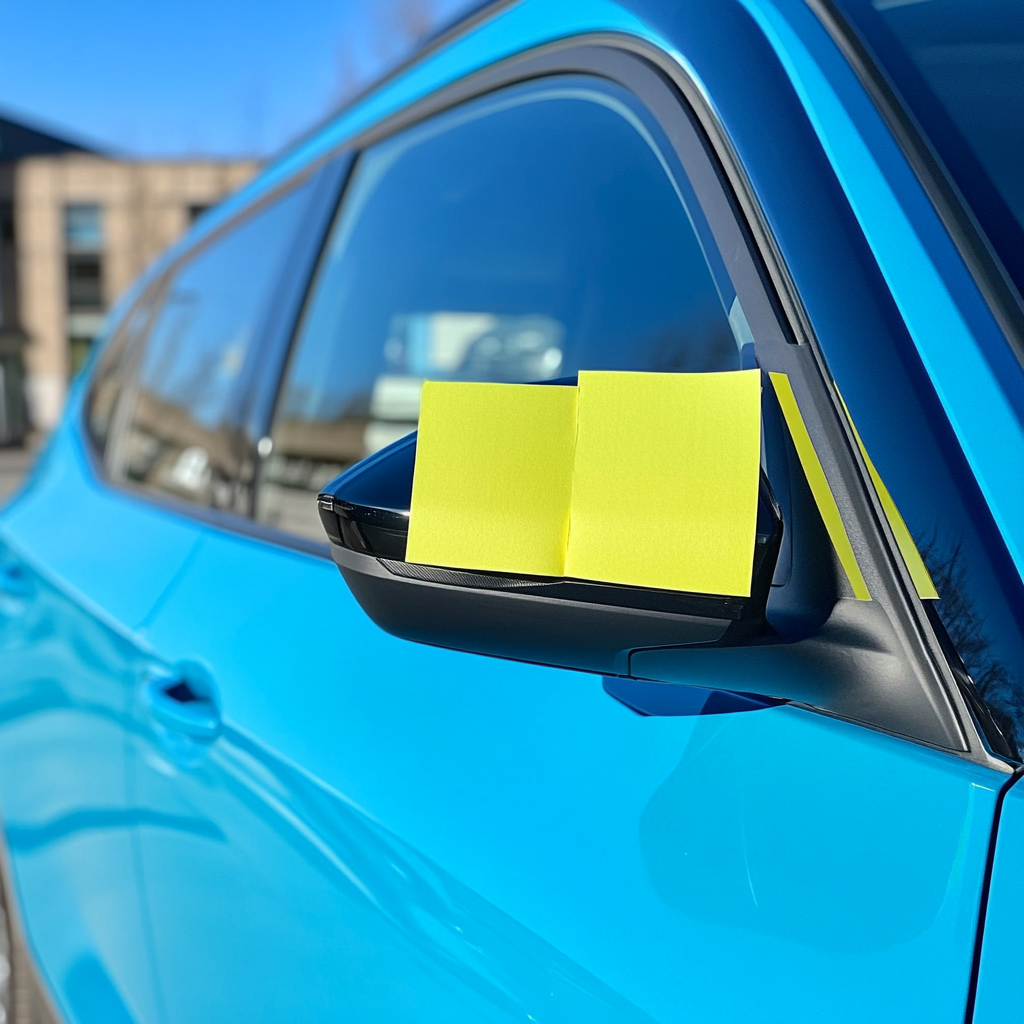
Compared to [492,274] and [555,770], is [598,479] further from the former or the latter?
[492,274]

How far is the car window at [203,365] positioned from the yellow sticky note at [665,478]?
1106 millimetres

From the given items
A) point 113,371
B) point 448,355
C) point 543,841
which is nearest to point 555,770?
point 543,841

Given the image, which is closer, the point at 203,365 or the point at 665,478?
the point at 665,478

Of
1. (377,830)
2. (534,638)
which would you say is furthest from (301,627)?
(534,638)

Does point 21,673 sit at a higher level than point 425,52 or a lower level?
lower

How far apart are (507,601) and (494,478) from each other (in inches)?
3.4

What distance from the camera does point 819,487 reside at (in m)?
0.67

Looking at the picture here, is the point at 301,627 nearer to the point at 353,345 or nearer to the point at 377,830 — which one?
the point at 377,830

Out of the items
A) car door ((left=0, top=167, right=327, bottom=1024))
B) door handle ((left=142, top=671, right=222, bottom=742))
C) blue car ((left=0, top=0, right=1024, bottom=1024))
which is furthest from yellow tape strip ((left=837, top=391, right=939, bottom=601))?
car door ((left=0, top=167, right=327, bottom=1024))

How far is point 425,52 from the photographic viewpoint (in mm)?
1378

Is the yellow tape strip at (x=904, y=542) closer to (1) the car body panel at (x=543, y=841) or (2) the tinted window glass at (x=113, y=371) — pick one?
(1) the car body panel at (x=543, y=841)

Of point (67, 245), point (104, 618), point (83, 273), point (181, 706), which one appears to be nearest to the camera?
point (181, 706)

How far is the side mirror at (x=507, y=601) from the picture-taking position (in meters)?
0.63

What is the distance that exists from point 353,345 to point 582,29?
0.89 metres
